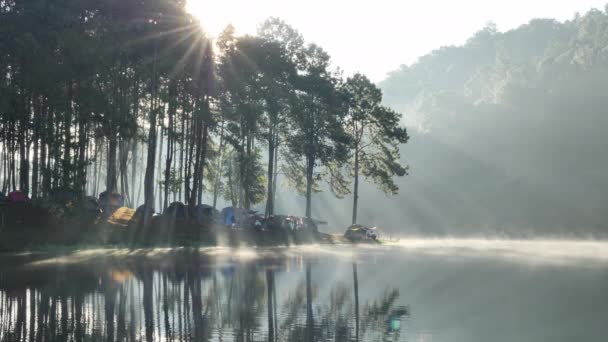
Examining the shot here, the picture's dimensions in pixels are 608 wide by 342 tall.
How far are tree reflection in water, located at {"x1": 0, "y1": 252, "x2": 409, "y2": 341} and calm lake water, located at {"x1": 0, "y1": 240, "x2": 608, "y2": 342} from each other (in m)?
0.04

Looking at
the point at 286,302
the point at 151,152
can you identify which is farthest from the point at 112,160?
the point at 286,302

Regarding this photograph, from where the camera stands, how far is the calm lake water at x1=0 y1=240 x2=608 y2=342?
17641 mm

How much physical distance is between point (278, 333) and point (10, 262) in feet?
76.0

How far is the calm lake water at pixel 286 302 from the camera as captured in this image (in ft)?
57.9

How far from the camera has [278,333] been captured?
17438 millimetres

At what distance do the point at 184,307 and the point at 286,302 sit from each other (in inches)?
147

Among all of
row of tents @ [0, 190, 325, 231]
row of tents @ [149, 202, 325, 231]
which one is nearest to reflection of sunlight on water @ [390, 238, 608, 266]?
row of tents @ [149, 202, 325, 231]

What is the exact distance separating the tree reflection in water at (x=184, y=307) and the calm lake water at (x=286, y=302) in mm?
40

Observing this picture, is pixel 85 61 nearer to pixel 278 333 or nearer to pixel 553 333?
pixel 278 333

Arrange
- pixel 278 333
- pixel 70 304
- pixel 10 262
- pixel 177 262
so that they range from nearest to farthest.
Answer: pixel 278 333 < pixel 70 304 < pixel 10 262 < pixel 177 262

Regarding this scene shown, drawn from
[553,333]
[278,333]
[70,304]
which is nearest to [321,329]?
[278,333]

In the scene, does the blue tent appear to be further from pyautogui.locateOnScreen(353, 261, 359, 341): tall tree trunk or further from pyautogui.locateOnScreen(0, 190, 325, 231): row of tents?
pyautogui.locateOnScreen(353, 261, 359, 341): tall tree trunk

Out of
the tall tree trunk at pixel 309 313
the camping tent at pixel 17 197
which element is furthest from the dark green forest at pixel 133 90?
the tall tree trunk at pixel 309 313

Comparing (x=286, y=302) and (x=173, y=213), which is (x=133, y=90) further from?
(x=286, y=302)
